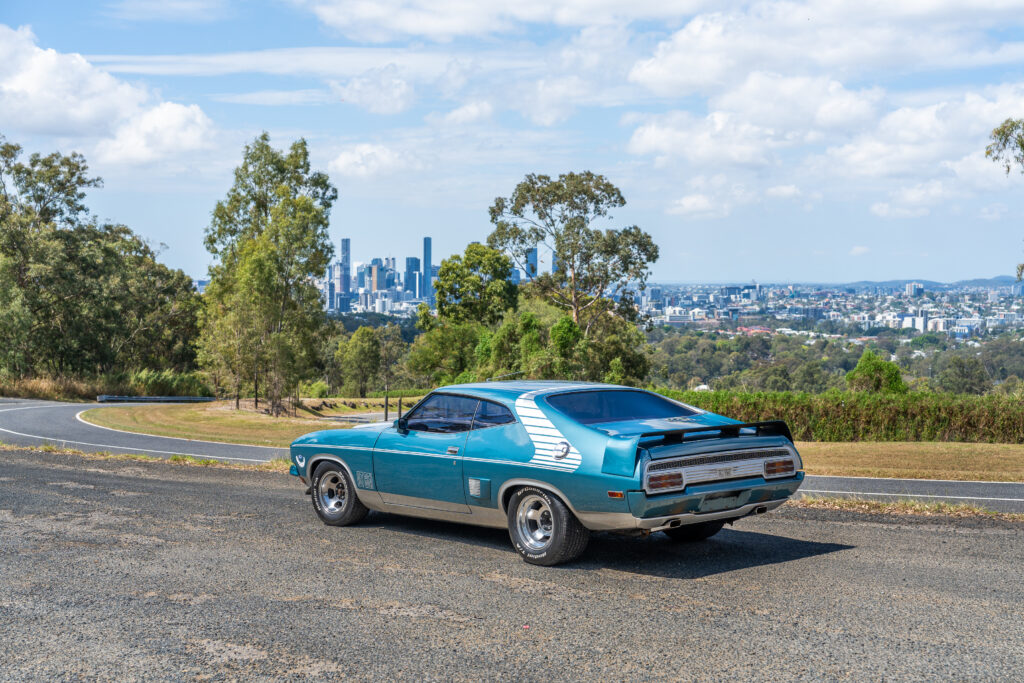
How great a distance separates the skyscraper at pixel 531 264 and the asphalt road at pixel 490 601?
44332mm

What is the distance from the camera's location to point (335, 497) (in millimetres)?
9727

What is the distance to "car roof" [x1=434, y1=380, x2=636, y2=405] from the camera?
327 inches

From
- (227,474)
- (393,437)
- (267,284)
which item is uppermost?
(267,284)

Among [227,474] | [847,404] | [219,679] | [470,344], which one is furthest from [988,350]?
[219,679]

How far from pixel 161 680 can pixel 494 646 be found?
5.95 ft

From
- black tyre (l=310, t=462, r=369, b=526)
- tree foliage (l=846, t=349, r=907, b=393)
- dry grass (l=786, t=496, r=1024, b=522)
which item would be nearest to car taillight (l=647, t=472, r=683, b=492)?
black tyre (l=310, t=462, r=369, b=526)

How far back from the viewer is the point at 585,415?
8.04 m

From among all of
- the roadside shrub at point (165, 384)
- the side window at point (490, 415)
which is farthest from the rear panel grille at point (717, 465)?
the roadside shrub at point (165, 384)

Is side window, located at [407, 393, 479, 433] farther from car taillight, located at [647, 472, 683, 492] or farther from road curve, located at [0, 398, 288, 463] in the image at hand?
road curve, located at [0, 398, 288, 463]

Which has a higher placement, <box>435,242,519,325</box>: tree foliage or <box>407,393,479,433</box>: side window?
<box>435,242,519,325</box>: tree foliage

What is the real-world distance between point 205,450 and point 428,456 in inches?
666

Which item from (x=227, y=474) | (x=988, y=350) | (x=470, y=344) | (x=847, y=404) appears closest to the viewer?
(x=227, y=474)

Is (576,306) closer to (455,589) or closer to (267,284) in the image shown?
(267,284)

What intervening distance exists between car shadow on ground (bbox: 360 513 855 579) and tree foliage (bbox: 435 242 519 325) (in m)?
58.0
